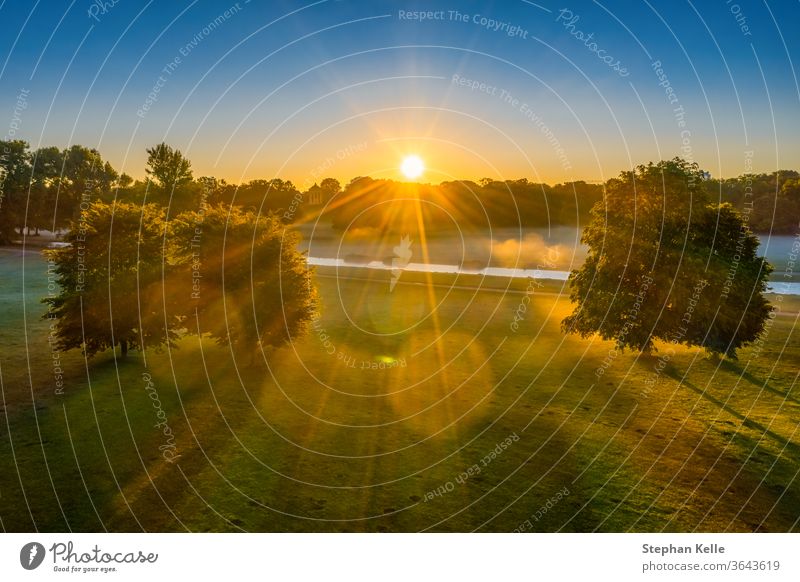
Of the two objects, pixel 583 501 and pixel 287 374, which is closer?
pixel 583 501

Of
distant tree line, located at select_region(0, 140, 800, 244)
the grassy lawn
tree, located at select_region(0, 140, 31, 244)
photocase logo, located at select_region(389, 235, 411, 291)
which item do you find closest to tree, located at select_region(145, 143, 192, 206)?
distant tree line, located at select_region(0, 140, 800, 244)

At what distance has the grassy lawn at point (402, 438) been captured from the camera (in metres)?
19.3

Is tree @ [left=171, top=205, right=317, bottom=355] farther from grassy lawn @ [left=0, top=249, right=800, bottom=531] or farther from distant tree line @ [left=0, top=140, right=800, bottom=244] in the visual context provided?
distant tree line @ [left=0, top=140, right=800, bottom=244]

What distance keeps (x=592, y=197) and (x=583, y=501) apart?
411 ft

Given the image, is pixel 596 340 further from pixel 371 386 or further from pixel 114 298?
pixel 114 298

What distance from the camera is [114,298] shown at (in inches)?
1374

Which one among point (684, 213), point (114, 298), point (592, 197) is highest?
point (592, 197)

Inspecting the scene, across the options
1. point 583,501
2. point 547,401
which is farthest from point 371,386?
point 583,501

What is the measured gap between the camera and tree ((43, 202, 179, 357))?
34.6 m
